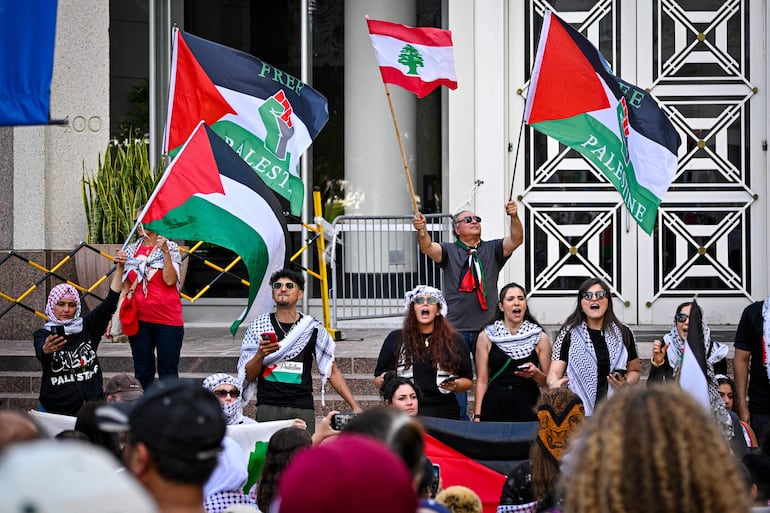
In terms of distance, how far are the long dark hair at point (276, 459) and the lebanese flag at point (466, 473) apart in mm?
1835

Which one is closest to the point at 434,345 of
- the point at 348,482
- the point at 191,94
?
the point at 191,94

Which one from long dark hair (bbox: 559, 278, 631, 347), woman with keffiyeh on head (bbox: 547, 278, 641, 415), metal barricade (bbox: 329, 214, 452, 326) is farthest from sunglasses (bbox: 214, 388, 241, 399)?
metal barricade (bbox: 329, 214, 452, 326)

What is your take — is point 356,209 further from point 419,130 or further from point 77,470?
point 77,470

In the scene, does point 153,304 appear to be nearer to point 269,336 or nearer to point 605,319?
point 269,336

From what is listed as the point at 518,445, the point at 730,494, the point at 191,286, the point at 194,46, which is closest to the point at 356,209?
the point at 191,286

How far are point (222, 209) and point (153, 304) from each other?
6.03 feet

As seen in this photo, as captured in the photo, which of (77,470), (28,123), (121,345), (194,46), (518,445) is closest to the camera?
(77,470)

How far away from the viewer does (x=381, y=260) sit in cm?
1338

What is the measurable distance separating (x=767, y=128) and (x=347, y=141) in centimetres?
521

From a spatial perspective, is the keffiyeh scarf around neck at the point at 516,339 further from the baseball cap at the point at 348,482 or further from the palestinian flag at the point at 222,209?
the baseball cap at the point at 348,482

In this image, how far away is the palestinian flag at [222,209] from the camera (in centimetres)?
748

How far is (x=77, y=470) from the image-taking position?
1.96 m

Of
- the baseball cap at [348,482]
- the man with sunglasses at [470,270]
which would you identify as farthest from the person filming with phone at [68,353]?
the baseball cap at [348,482]

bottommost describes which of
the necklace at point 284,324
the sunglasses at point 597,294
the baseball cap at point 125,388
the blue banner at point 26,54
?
the baseball cap at point 125,388
